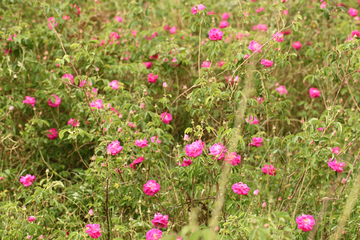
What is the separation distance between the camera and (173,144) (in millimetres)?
2389

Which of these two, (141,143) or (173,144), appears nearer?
(141,143)

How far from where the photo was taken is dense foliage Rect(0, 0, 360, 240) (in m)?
1.79

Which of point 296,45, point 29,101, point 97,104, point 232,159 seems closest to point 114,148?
point 97,104

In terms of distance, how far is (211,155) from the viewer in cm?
181

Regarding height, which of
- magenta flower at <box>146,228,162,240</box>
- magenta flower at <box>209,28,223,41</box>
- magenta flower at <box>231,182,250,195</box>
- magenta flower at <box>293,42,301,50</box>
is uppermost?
magenta flower at <box>209,28,223,41</box>

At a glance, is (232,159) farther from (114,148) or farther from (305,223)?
(114,148)

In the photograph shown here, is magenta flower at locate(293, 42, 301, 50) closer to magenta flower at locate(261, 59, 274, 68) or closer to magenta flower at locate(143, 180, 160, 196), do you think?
magenta flower at locate(261, 59, 274, 68)

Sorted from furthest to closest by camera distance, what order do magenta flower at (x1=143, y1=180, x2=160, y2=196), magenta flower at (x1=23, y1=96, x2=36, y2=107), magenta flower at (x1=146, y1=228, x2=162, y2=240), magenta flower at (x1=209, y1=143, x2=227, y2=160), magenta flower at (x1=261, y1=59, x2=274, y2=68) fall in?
1. magenta flower at (x1=23, y1=96, x2=36, y2=107)
2. magenta flower at (x1=261, y1=59, x2=274, y2=68)
3. magenta flower at (x1=143, y1=180, x2=160, y2=196)
4. magenta flower at (x1=209, y1=143, x2=227, y2=160)
5. magenta flower at (x1=146, y1=228, x2=162, y2=240)

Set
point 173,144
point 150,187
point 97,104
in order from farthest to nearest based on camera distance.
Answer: point 173,144 → point 97,104 → point 150,187

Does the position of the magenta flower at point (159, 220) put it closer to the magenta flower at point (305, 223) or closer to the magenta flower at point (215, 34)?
the magenta flower at point (305, 223)

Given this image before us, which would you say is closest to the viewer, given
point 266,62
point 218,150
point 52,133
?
point 218,150

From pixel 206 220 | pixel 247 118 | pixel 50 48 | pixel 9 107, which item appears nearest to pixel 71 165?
pixel 9 107

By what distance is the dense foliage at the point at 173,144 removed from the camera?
179 cm

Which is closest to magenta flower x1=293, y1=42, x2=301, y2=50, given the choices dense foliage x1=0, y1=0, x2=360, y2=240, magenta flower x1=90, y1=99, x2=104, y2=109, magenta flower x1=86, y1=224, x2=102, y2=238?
dense foliage x1=0, y1=0, x2=360, y2=240
